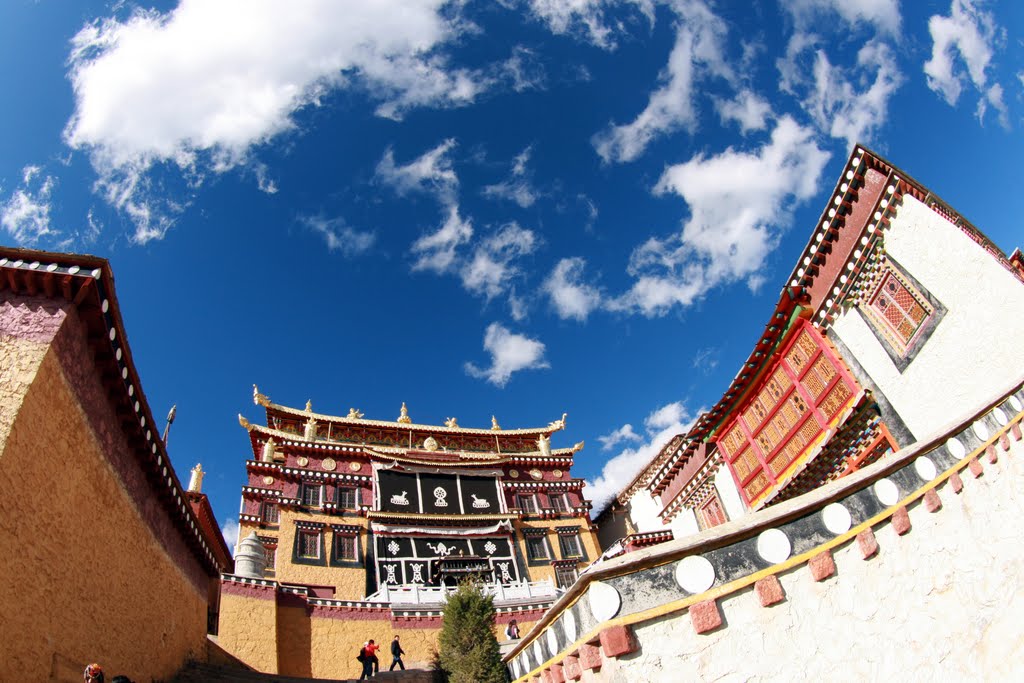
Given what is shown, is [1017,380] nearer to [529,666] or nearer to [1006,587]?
[1006,587]

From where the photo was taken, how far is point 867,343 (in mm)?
16031

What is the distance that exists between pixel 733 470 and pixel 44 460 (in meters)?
20.5

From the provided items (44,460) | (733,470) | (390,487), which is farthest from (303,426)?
(44,460)

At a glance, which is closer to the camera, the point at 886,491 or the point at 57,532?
the point at 886,491

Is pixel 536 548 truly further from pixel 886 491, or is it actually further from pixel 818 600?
pixel 818 600

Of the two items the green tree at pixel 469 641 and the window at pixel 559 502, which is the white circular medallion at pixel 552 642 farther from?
the window at pixel 559 502

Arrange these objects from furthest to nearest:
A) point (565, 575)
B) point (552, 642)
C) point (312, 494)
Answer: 1. point (565, 575)
2. point (312, 494)
3. point (552, 642)

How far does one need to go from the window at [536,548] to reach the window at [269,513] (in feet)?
44.0

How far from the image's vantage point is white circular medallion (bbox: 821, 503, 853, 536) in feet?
16.2

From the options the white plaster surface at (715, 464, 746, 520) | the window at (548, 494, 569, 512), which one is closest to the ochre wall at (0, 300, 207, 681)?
the white plaster surface at (715, 464, 746, 520)

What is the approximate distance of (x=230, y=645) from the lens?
18.9 meters

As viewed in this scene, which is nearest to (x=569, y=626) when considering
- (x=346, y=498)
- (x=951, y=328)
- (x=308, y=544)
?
(x=951, y=328)

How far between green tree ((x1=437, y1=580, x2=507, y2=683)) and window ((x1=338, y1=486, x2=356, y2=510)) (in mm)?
16643

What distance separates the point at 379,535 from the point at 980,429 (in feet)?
87.6
